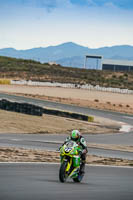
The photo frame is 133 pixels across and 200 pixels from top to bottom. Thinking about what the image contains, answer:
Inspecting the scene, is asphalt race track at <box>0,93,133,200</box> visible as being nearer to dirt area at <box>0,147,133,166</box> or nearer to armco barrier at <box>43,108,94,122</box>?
dirt area at <box>0,147,133,166</box>

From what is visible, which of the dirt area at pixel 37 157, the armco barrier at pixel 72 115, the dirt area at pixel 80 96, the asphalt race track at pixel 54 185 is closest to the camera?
the asphalt race track at pixel 54 185

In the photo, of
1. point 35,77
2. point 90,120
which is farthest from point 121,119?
point 35,77

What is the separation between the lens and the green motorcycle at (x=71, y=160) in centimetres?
1375

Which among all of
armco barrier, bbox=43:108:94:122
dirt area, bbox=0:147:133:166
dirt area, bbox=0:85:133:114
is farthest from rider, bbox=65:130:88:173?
dirt area, bbox=0:85:133:114

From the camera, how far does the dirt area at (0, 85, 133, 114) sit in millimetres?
70750

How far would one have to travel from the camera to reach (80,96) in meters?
80.4

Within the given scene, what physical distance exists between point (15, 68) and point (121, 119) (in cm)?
7125

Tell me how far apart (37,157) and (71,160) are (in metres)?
7.84

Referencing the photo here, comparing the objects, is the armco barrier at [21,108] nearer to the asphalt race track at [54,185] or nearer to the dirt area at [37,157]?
the dirt area at [37,157]

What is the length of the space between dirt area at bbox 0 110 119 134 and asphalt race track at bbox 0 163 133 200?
1626 cm

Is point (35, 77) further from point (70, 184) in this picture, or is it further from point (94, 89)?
point (70, 184)

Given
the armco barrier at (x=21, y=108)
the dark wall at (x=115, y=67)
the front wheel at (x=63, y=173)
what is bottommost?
the armco barrier at (x=21, y=108)

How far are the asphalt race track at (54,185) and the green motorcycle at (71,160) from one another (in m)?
0.21

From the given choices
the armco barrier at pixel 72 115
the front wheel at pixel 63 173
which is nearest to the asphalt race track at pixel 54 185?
the front wheel at pixel 63 173
